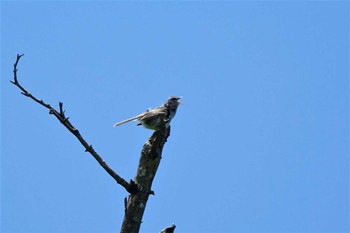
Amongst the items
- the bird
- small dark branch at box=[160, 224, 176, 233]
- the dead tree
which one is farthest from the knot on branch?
the bird

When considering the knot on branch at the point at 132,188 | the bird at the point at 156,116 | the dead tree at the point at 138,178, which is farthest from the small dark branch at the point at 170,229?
the bird at the point at 156,116

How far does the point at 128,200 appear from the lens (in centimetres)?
954

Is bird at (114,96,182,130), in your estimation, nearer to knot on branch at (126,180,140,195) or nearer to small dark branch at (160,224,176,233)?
knot on branch at (126,180,140,195)

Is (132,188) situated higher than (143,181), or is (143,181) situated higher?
(143,181)

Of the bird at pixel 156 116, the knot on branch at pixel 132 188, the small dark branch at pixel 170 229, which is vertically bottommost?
the small dark branch at pixel 170 229

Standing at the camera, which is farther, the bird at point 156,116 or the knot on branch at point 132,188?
the bird at point 156,116

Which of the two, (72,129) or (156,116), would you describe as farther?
(156,116)

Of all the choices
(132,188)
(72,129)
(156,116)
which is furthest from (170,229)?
Result: (156,116)

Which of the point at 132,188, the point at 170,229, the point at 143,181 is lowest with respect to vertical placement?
the point at 170,229

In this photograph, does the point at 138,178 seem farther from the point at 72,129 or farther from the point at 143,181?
the point at 72,129

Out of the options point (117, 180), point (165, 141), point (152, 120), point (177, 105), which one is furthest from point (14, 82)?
point (177, 105)

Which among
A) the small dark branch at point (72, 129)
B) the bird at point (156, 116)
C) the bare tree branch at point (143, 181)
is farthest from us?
the bird at point (156, 116)

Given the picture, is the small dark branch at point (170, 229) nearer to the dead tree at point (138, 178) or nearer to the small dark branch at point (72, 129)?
the dead tree at point (138, 178)

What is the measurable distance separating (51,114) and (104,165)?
1.20 metres
